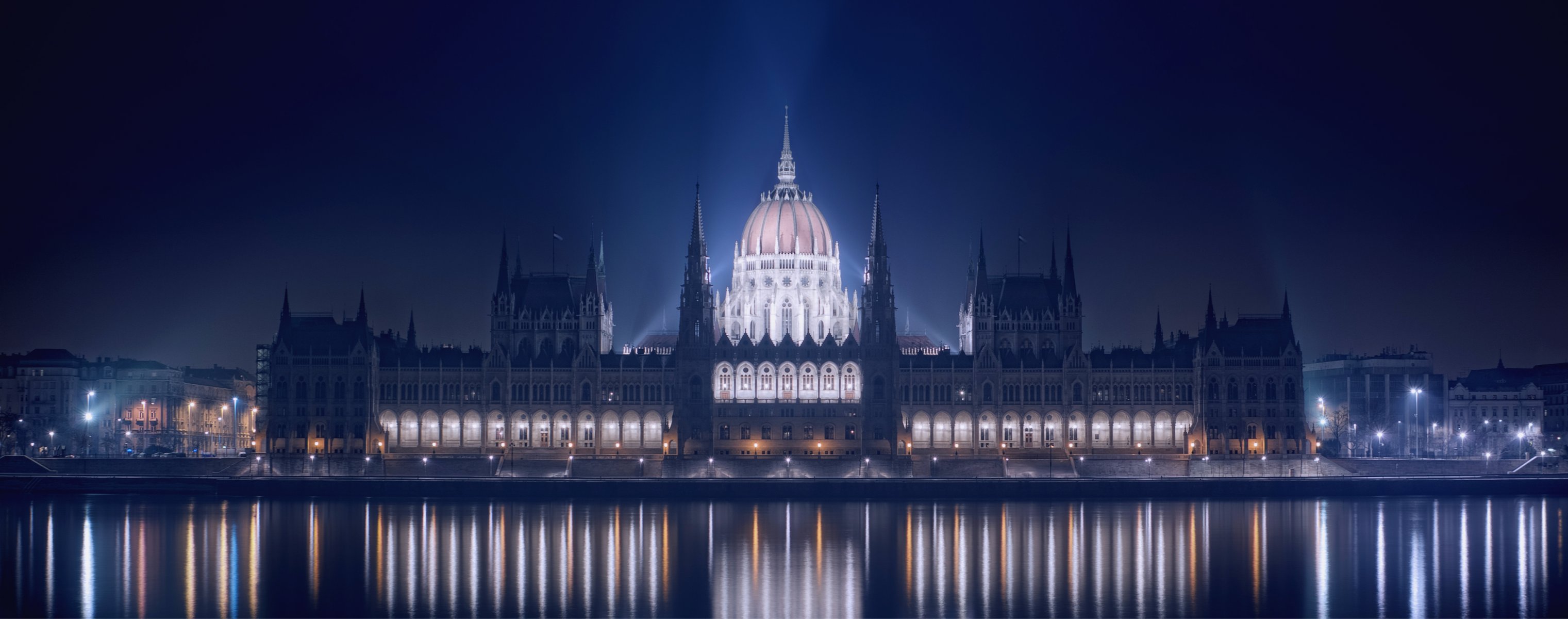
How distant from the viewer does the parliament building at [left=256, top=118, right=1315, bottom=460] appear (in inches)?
5659

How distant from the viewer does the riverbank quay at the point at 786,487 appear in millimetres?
121750

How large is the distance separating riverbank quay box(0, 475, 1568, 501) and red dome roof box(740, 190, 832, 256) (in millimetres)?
52217

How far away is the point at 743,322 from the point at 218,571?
9483cm

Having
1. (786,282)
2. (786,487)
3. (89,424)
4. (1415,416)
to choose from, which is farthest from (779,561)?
(89,424)

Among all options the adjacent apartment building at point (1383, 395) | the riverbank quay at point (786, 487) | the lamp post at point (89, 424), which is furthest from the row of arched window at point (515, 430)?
the adjacent apartment building at point (1383, 395)

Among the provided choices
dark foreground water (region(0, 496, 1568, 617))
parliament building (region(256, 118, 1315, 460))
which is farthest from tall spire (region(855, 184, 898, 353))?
dark foreground water (region(0, 496, 1568, 617))

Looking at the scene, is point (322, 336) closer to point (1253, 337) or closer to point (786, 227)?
point (786, 227)

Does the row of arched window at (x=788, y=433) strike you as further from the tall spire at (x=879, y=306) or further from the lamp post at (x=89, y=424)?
the lamp post at (x=89, y=424)

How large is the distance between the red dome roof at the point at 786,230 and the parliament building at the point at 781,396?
21.8 m

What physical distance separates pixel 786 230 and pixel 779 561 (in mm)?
92186

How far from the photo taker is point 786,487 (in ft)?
405

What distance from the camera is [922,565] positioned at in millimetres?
82250

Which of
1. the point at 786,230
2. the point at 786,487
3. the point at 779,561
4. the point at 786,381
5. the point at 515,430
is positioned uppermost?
the point at 786,230

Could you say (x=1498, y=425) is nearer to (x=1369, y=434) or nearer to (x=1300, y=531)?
(x=1369, y=434)
